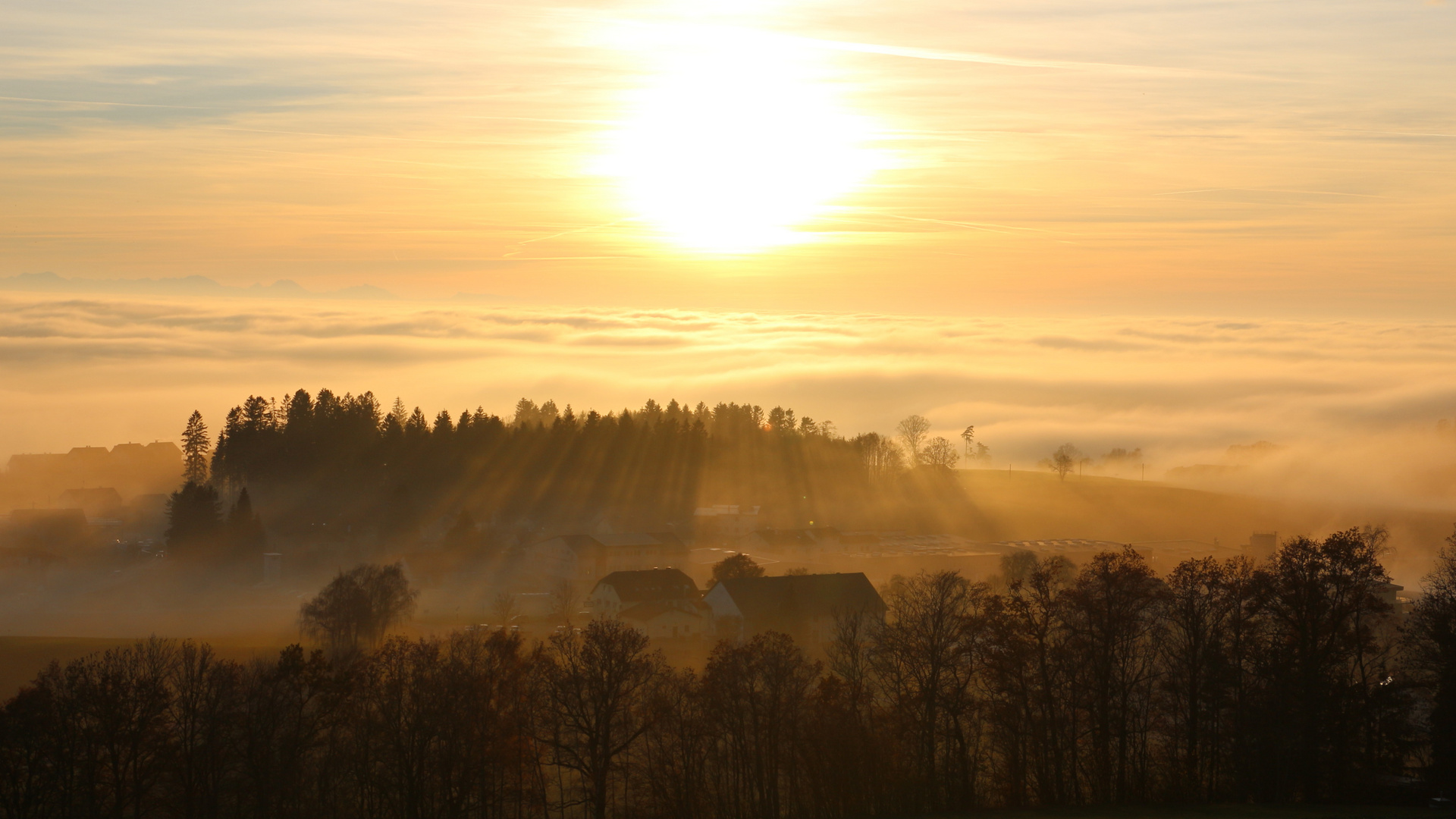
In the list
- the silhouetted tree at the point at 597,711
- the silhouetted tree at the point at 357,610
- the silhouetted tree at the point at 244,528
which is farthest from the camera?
the silhouetted tree at the point at 244,528

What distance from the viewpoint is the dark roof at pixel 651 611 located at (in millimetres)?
64625

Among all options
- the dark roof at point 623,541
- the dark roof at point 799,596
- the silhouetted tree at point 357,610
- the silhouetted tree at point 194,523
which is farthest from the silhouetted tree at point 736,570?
the silhouetted tree at point 194,523

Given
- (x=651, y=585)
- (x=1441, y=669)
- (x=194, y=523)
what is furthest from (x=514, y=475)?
(x=1441, y=669)

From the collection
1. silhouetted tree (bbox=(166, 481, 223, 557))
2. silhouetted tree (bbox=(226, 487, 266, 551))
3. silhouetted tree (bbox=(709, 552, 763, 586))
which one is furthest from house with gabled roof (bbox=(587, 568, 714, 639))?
silhouetted tree (bbox=(166, 481, 223, 557))

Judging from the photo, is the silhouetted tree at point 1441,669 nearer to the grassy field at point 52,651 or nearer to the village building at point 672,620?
the village building at point 672,620

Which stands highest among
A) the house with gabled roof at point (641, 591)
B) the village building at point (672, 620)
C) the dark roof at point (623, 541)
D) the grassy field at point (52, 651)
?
the dark roof at point (623, 541)

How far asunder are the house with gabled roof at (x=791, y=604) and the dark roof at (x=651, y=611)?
1190 millimetres

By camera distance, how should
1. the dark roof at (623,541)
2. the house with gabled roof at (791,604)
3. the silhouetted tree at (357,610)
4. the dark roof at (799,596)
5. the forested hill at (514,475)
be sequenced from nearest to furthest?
the silhouetted tree at (357,610) < the house with gabled roof at (791,604) < the dark roof at (799,596) < the dark roof at (623,541) < the forested hill at (514,475)

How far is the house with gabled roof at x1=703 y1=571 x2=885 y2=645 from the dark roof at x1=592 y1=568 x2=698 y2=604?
3655mm

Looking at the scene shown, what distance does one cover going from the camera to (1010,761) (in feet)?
108

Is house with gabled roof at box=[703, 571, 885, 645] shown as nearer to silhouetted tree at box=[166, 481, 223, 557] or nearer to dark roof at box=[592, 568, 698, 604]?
dark roof at box=[592, 568, 698, 604]

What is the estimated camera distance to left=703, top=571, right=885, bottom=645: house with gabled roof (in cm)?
6156

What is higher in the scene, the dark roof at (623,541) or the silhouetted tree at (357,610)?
the dark roof at (623,541)

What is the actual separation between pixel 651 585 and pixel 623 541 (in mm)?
23139
